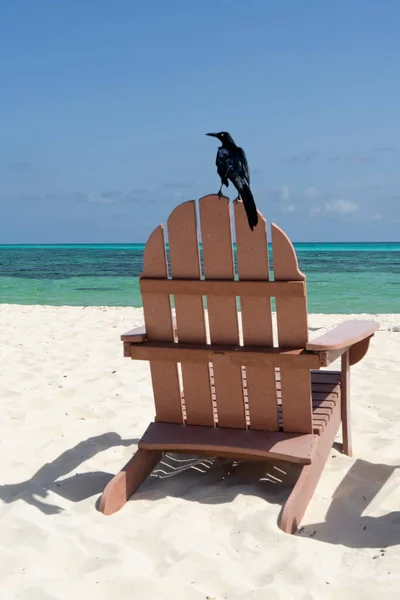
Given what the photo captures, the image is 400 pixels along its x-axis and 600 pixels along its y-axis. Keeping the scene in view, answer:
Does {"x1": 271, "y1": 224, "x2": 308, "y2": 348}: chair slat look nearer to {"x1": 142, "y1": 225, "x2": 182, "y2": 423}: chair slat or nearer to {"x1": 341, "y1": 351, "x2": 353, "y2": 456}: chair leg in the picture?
{"x1": 142, "y1": 225, "x2": 182, "y2": 423}: chair slat

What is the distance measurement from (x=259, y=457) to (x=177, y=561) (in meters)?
0.67

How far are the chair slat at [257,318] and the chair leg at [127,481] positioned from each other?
57 cm

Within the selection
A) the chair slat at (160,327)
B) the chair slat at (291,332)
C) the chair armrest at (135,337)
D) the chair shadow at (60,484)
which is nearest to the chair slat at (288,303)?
the chair slat at (291,332)

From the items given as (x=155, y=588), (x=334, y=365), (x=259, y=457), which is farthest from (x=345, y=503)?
(x=334, y=365)

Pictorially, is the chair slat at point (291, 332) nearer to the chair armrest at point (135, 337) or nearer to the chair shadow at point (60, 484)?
the chair armrest at point (135, 337)

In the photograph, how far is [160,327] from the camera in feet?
9.27

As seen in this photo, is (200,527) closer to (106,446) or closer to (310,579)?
(310,579)

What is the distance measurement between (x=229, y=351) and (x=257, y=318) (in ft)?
0.64

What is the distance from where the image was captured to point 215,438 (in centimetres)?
277

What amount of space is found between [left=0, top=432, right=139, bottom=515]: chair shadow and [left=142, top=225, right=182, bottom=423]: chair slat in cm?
47

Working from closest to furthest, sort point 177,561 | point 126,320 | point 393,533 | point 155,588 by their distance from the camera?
point 155,588 < point 177,561 < point 393,533 < point 126,320

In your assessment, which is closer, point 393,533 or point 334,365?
point 393,533

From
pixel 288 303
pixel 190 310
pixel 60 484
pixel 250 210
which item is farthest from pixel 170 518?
pixel 250 210

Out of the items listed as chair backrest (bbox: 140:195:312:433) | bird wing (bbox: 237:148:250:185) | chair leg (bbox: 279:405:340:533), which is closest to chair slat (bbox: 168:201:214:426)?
chair backrest (bbox: 140:195:312:433)
